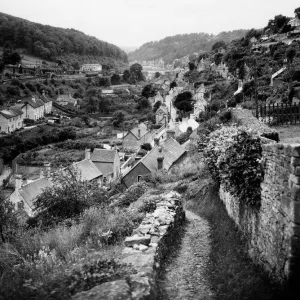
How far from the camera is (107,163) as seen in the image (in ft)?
124

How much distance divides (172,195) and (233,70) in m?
74.9

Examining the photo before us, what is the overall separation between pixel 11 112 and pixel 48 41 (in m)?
97.9

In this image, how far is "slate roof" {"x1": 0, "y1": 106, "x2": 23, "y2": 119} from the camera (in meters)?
74.3

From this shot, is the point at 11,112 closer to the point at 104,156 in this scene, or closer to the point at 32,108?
the point at 32,108

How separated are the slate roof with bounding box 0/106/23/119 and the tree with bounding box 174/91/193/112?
34.1 metres

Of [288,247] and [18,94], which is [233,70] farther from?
[288,247]

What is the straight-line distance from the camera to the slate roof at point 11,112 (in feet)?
244

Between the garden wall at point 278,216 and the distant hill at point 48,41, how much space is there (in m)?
160

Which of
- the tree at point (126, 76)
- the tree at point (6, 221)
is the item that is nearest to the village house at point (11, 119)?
the tree at point (126, 76)

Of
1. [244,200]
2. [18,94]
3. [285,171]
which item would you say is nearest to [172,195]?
[244,200]

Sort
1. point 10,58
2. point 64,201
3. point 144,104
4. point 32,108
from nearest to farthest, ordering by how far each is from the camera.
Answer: point 64,201
point 32,108
point 144,104
point 10,58

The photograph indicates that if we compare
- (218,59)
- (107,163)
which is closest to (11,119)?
(107,163)

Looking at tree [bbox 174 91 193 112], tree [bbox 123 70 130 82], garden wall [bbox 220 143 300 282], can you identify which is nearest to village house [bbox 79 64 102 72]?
tree [bbox 123 70 130 82]

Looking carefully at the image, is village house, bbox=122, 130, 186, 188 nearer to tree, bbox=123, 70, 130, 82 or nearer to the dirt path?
the dirt path
